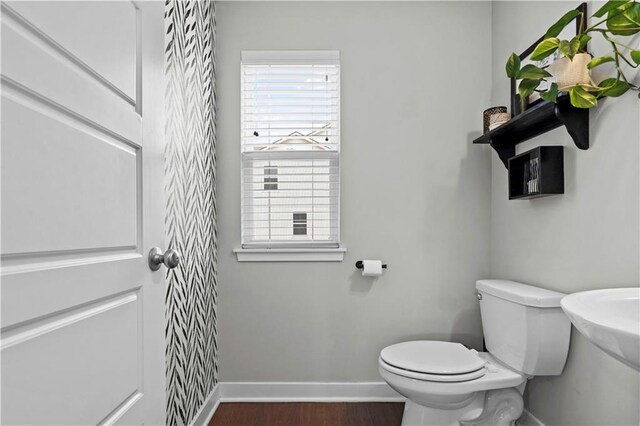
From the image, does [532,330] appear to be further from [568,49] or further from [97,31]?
[97,31]

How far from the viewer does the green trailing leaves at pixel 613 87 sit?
1.33m

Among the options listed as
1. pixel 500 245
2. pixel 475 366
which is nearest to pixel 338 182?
pixel 500 245

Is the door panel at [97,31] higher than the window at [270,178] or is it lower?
higher

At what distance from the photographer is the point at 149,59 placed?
1.09 meters

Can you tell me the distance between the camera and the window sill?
2.35m

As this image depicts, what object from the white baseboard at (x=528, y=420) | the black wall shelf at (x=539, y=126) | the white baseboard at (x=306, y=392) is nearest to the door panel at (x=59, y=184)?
the black wall shelf at (x=539, y=126)

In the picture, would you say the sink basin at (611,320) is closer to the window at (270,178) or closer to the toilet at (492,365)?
the toilet at (492,365)

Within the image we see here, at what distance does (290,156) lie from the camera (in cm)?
237

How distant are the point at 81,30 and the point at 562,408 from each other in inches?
84.0

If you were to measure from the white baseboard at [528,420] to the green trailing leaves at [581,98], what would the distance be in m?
1.44

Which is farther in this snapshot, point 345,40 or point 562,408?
point 345,40

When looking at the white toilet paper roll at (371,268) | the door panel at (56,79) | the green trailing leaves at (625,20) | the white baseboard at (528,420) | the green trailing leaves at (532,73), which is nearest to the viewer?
the door panel at (56,79)

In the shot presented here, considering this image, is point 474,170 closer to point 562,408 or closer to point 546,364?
point 546,364

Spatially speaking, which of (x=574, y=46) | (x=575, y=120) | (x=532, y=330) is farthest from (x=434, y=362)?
(x=574, y=46)
